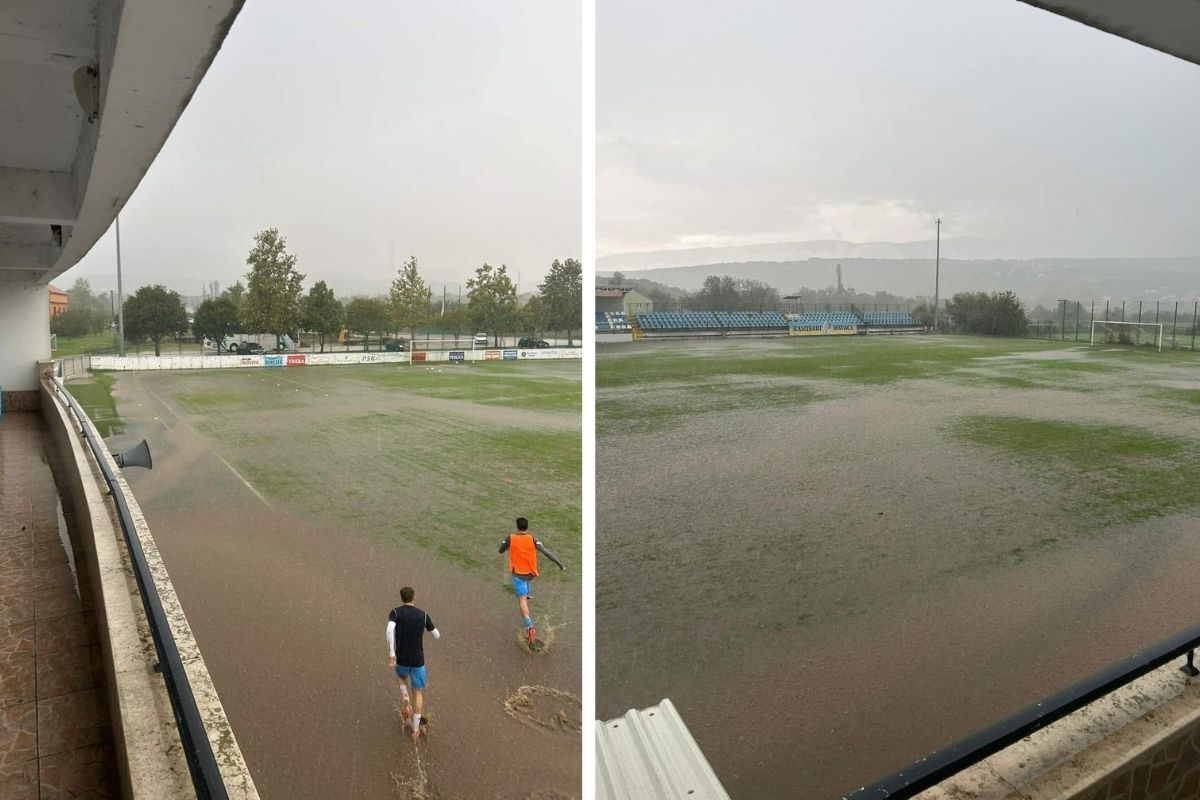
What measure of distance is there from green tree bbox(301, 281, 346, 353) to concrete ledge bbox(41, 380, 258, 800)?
790 cm

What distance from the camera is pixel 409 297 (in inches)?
484

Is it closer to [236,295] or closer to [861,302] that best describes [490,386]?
[236,295]

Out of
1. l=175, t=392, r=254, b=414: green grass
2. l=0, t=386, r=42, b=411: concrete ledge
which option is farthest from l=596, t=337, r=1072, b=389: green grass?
l=0, t=386, r=42, b=411: concrete ledge

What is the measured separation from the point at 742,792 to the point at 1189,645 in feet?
14.5

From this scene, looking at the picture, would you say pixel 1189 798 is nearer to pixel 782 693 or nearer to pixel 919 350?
pixel 782 693

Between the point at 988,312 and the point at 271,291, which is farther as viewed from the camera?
the point at 988,312

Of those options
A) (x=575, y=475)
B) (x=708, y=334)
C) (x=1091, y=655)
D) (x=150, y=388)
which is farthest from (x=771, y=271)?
(x=150, y=388)

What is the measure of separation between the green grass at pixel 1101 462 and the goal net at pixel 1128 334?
3.51 meters

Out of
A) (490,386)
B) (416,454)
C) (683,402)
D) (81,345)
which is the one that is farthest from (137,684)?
(490,386)

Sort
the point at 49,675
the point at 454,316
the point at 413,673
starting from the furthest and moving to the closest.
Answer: the point at 454,316
the point at 413,673
the point at 49,675

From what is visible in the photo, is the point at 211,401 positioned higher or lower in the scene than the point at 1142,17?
lower

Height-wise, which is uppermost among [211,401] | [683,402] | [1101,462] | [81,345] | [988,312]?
[988,312]

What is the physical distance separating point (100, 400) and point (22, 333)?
5.88 ft

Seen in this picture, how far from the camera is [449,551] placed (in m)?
10.6
